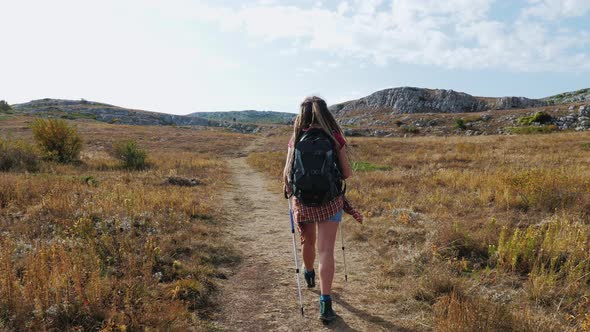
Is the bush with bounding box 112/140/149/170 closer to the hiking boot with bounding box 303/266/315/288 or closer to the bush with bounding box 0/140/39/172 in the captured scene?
the bush with bounding box 0/140/39/172

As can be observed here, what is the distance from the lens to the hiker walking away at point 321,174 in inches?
151

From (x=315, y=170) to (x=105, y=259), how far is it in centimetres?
372

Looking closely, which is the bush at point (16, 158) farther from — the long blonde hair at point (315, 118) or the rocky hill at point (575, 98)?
the rocky hill at point (575, 98)

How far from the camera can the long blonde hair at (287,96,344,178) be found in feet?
13.1

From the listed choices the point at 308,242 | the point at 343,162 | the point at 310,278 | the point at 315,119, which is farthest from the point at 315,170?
the point at 310,278

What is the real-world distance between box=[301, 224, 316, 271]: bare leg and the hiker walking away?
287 mm

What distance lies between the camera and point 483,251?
6055mm

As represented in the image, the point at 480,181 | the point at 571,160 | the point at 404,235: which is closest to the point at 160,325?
the point at 404,235

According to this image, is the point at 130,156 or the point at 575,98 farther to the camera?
the point at 575,98

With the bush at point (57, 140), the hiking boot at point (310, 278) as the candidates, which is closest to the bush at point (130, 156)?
the bush at point (57, 140)

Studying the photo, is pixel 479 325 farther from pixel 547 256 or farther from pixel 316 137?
pixel 547 256

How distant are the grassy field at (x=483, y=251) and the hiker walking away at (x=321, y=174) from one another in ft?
1.54

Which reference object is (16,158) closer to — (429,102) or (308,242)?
(308,242)

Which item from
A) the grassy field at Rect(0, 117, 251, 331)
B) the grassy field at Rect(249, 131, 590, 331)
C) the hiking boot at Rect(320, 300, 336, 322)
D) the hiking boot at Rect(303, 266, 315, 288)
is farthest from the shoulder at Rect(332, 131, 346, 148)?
the grassy field at Rect(0, 117, 251, 331)
